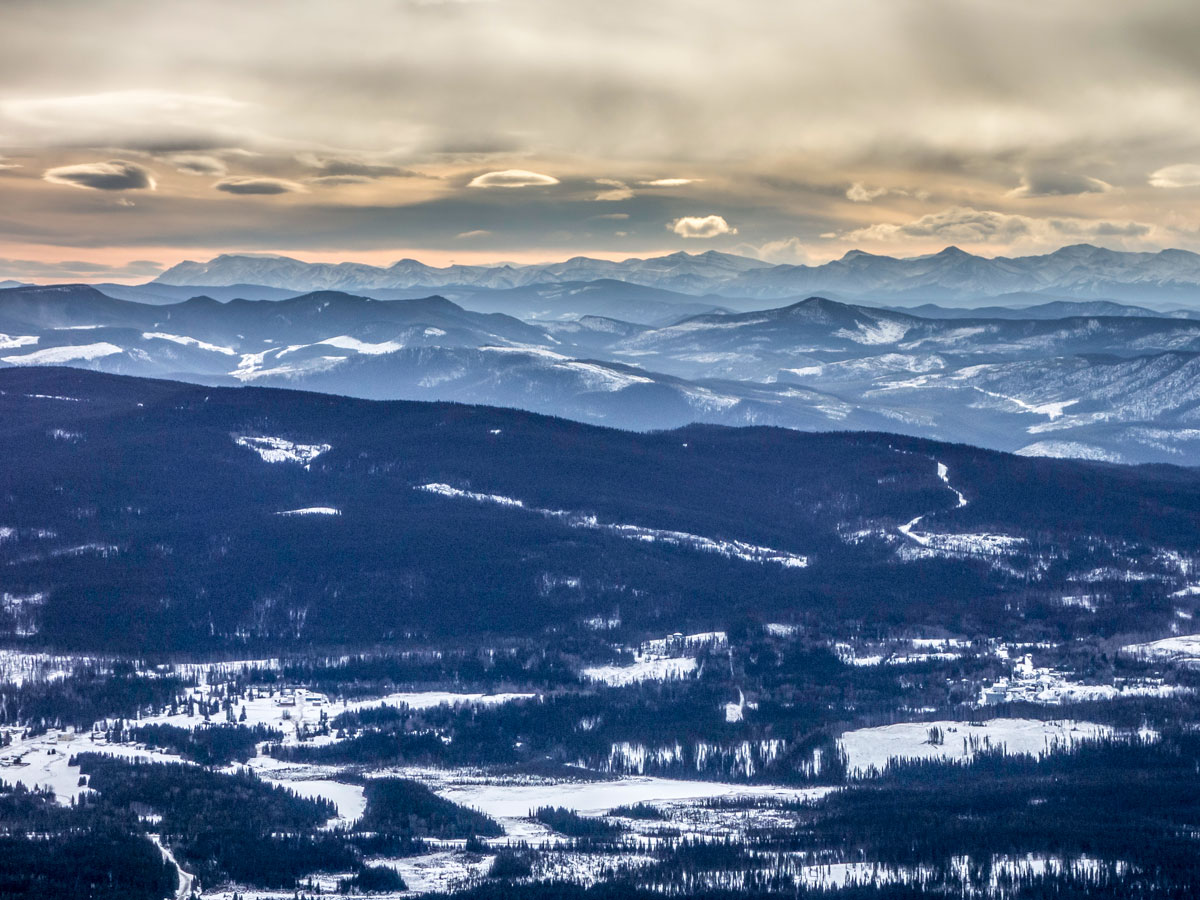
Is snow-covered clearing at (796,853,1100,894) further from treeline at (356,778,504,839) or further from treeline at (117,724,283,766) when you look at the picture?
treeline at (117,724,283,766)

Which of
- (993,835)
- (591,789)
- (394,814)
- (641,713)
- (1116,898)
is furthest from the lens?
(641,713)

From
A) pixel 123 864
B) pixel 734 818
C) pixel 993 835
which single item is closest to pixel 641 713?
Answer: pixel 734 818

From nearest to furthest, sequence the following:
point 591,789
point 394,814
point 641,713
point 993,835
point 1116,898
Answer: point 1116,898
point 993,835
point 394,814
point 591,789
point 641,713

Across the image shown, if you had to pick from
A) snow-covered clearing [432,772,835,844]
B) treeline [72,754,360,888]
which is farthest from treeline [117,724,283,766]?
snow-covered clearing [432,772,835,844]

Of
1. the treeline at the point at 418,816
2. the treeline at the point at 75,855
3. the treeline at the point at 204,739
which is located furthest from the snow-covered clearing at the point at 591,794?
the treeline at the point at 75,855

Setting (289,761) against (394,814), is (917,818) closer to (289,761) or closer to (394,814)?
(394,814)

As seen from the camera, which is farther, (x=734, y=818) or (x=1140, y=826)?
(x=734, y=818)

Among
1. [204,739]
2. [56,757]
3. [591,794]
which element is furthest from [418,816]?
[56,757]

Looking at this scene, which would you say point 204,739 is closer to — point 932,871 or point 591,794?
point 591,794
